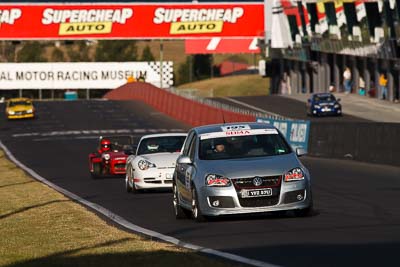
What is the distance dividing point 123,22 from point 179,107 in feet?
137

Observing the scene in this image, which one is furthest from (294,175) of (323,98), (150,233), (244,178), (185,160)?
(323,98)

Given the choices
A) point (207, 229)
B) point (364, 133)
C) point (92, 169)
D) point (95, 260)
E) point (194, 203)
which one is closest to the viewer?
point (95, 260)

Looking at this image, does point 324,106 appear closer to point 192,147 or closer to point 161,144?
point 161,144

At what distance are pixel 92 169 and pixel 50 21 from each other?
80119mm

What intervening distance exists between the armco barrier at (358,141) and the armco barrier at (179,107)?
8.03 metres

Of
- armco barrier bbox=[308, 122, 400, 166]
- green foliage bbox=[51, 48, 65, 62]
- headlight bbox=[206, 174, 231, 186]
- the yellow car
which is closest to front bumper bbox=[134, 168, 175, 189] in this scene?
headlight bbox=[206, 174, 231, 186]

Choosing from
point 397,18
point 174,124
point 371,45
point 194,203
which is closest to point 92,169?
point 194,203

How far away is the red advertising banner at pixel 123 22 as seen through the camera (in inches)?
4267

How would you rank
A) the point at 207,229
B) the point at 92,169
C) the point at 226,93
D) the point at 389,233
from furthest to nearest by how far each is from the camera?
the point at 226,93 < the point at 92,169 < the point at 207,229 < the point at 389,233

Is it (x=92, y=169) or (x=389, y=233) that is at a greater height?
(x=389, y=233)

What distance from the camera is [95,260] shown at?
38.1ft

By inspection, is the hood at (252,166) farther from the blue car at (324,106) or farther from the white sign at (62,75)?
the white sign at (62,75)

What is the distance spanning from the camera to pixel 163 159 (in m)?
23.9

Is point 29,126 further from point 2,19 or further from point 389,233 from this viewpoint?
point 389,233
